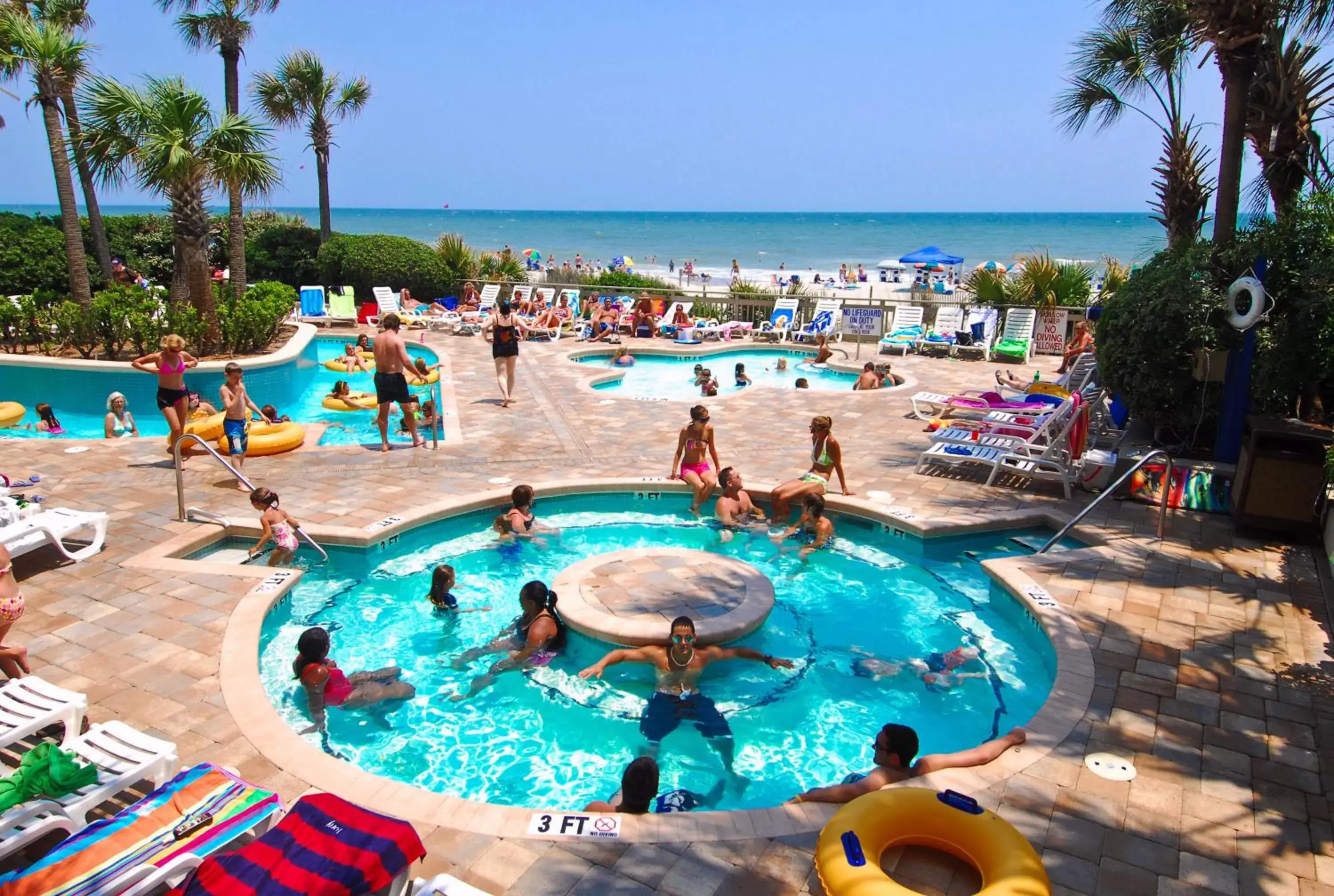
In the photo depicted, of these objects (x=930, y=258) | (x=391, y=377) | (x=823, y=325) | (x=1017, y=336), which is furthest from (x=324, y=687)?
(x=930, y=258)

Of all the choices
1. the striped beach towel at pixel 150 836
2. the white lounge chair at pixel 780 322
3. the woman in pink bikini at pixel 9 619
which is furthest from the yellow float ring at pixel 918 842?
the white lounge chair at pixel 780 322

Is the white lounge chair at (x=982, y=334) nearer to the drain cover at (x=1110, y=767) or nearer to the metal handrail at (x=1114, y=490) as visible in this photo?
the metal handrail at (x=1114, y=490)

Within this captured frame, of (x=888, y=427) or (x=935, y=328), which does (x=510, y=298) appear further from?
(x=888, y=427)

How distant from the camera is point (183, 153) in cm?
1578

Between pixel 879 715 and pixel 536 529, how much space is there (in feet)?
13.6

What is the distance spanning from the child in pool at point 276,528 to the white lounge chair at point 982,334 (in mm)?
15270

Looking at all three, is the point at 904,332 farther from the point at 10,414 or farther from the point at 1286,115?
the point at 10,414

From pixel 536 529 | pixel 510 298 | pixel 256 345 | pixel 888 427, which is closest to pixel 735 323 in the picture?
pixel 510 298

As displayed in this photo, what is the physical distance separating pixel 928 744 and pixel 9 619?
582 cm

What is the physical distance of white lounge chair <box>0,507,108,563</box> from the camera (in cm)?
684

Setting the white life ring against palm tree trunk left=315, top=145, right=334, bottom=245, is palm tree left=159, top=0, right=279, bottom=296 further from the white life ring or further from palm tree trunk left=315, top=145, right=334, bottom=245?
the white life ring

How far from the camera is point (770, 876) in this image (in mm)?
3766

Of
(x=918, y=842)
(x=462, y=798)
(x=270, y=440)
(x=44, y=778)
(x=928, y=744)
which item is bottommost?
(x=928, y=744)

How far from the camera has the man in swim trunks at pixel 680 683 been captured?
18.7ft
